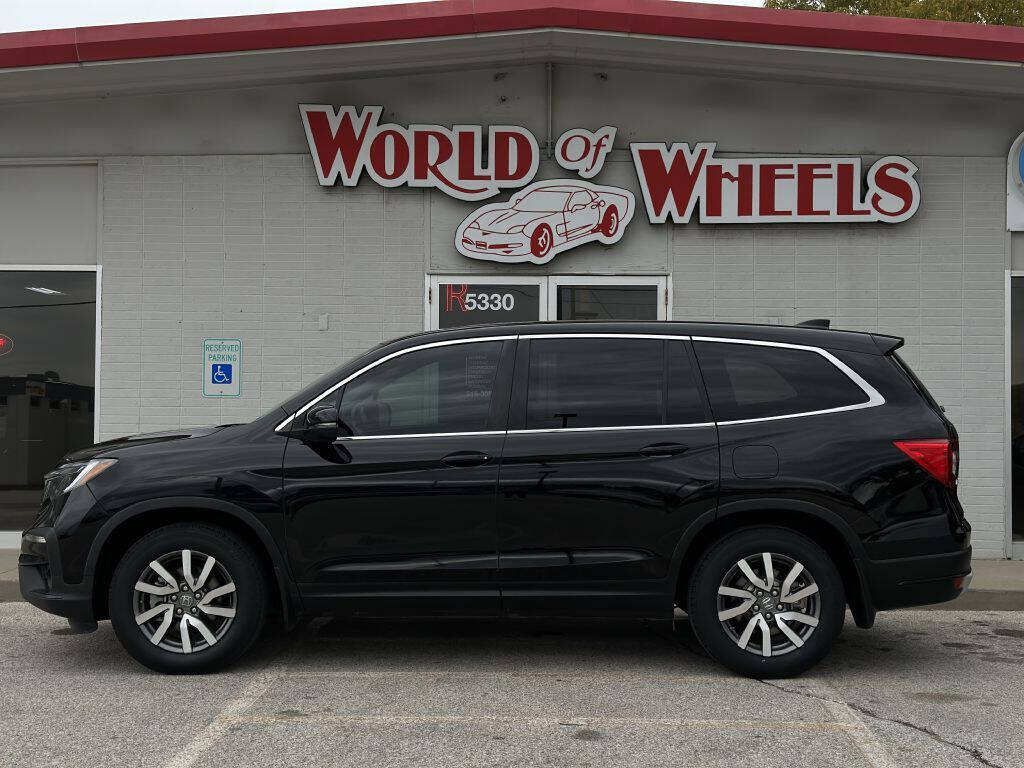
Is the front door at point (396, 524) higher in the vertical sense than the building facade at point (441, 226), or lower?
lower

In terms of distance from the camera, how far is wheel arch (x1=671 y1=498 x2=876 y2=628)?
5137 mm

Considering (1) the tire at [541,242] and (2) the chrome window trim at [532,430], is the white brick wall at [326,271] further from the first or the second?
(2) the chrome window trim at [532,430]

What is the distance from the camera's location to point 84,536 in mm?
5230

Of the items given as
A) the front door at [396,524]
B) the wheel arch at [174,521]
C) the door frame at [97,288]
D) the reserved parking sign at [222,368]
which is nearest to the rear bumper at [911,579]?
the front door at [396,524]

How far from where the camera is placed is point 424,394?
5434mm

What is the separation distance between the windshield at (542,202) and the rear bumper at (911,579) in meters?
5.50

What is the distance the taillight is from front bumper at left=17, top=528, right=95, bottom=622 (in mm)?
4263

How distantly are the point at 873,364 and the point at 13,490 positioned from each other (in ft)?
26.8

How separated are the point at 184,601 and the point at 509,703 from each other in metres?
1.79

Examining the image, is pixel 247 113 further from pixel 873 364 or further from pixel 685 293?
pixel 873 364

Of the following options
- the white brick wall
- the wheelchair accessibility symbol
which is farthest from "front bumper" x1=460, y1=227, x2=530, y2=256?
the wheelchair accessibility symbol

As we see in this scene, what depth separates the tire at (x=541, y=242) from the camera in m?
9.70

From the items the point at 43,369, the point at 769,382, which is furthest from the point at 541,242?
the point at 43,369

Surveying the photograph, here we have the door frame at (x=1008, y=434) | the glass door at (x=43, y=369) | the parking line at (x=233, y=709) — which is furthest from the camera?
the glass door at (x=43, y=369)
